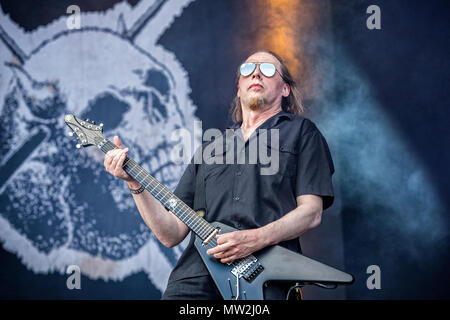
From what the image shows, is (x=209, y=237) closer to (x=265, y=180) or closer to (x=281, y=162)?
(x=265, y=180)

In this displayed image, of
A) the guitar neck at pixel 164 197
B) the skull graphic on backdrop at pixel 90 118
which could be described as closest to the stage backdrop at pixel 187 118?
the skull graphic on backdrop at pixel 90 118

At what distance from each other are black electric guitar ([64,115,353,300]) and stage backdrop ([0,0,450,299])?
1.06m

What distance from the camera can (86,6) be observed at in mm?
3609

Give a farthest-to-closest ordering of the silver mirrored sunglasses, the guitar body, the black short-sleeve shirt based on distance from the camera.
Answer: the silver mirrored sunglasses
the black short-sleeve shirt
the guitar body

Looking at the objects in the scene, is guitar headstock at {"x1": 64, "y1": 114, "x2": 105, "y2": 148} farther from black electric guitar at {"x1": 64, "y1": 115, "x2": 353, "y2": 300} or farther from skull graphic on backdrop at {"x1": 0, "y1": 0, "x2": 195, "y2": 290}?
skull graphic on backdrop at {"x1": 0, "y1": 0, "x2": 195, "y2": 290}

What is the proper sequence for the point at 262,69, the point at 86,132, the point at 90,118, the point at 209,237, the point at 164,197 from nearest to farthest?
the point at 209,237, the point at 164,197, the point at 86,132, the point at 262,69, the point at 90,118

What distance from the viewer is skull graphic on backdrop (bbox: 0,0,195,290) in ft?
10.9

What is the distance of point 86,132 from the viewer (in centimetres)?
246

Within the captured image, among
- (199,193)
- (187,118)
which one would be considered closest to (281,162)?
(199,193)

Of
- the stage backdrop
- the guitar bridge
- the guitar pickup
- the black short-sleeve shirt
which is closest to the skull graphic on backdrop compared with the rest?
the stage backdrop

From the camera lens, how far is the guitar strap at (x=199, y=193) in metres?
2.51

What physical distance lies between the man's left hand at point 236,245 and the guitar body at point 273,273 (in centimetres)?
5

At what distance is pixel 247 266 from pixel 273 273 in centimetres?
12
